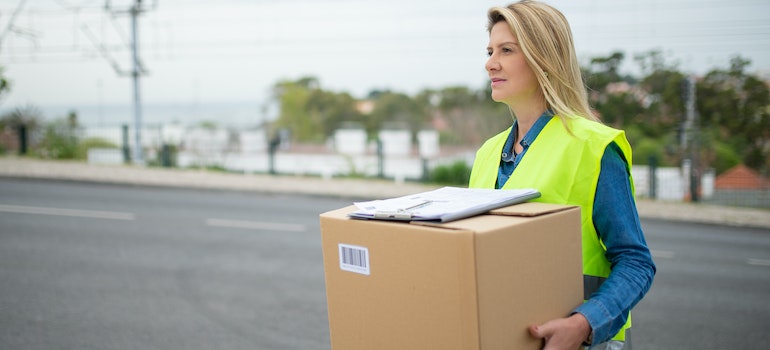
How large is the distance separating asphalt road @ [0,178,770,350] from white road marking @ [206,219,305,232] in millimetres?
47

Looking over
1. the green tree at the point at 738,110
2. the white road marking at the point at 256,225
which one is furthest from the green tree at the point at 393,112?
the white road marking at the point at 256,225

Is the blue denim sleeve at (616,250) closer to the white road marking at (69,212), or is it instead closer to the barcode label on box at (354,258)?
the barcode label on box at (354,258)

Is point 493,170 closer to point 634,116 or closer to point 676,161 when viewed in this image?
point 676,161

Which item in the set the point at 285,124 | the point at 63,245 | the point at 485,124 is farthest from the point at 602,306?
the point at 285,124

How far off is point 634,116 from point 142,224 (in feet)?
77.9

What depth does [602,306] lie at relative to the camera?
1652 mm

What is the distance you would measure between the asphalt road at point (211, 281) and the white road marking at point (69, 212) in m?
0.02

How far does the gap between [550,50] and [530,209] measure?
469mm

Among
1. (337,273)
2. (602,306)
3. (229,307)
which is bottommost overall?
(229,307)

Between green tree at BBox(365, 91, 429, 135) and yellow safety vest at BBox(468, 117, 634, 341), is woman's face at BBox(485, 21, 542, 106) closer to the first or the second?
yellow safety vest at BBox(468, 117, 634, 341)

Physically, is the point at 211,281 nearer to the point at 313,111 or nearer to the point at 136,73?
the point at 136,73

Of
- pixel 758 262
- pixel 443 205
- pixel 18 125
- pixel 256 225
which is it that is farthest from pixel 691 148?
pixel 18 125

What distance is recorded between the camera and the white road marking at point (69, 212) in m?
11.3

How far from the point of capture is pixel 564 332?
159 cm
